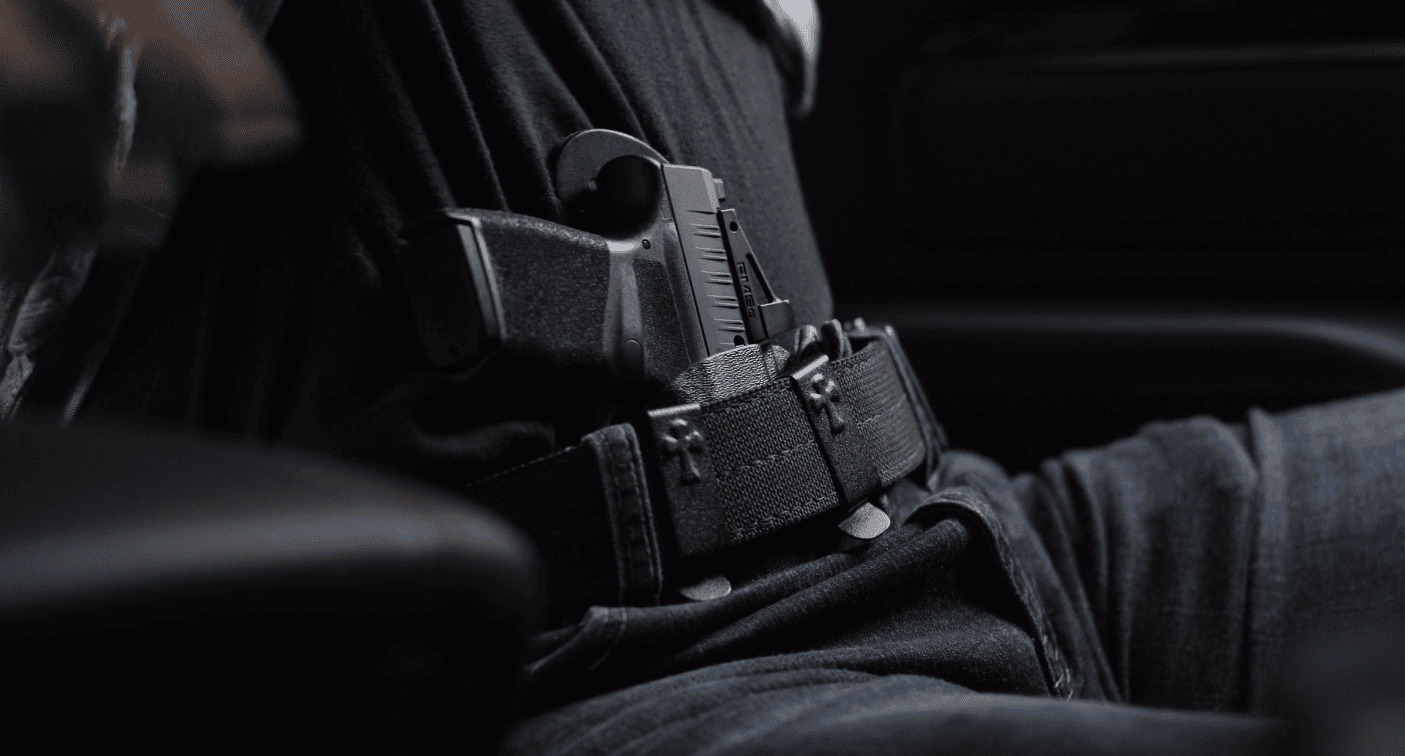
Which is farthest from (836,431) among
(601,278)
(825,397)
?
(601,278)

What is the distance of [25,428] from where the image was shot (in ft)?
0.72

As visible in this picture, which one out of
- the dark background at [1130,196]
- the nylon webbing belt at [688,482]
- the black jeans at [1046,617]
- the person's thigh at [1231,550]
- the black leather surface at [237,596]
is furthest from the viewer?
the dark background at [1130,196]

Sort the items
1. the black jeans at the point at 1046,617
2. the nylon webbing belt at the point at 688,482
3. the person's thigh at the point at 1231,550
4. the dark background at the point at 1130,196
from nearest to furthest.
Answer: the black jeans at the point at 1046,617
the nylon webbing belt at the point at 688,482
the person's thigh at the point at 1231,550
the dark background at the point at 1130,196

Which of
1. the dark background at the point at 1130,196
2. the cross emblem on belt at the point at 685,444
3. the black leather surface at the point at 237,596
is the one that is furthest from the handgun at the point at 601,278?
the dark background at the point at 1130,196

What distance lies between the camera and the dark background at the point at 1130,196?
107cm

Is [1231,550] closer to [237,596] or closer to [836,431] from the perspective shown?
[836,431]

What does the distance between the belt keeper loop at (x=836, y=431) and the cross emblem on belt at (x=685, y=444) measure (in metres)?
0.06

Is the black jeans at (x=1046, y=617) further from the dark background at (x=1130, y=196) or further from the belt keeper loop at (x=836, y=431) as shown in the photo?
the dark background at (x=1130, y=196)

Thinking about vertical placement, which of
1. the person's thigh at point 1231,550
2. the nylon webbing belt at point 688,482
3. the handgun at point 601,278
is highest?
the handgun at point 601,278

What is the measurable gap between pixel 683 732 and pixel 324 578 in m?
0.16

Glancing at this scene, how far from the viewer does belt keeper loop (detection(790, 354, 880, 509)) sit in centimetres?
47

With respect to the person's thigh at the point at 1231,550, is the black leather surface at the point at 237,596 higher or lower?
higher

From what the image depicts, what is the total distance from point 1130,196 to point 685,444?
2.88 ft

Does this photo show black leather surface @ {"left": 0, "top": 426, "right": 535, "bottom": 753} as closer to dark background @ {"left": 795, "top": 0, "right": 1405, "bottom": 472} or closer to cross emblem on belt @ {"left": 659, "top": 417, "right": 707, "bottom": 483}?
cross emblem on belt @ {"left": 659, "top": 417, "right": 707, "bottom": 483}
